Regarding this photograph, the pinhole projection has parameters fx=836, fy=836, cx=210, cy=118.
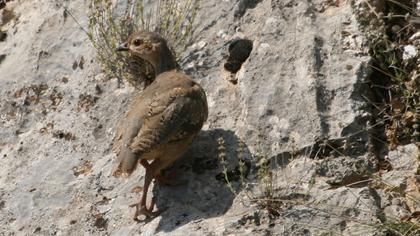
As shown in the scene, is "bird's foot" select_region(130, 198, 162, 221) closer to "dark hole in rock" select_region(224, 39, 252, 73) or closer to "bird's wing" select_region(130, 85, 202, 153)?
"bird's wing" select_region(130, 85, 202, 153)

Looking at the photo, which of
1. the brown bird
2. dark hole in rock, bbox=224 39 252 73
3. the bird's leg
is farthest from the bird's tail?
dark hole in rock, bbox=224 39 252 73

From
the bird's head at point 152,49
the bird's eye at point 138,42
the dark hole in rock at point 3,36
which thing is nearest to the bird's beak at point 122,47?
the bird's head at point 152,49

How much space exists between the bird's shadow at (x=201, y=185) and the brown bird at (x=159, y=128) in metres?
0.16

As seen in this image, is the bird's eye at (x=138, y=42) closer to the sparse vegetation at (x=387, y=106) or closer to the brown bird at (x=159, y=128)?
the brown bird at (x=159, y=128)

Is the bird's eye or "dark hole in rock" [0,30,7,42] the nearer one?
the bird's eye

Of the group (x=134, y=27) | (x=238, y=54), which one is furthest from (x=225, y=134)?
(x=134, y=27)

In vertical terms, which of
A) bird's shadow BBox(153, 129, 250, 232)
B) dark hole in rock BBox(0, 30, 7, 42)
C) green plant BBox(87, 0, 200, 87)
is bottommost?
bird's shadow BBox(153, 129, 250, 232)

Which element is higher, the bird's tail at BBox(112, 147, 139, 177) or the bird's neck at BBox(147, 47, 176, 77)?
the bird's neck at BBox(147, 47, 176, 77)

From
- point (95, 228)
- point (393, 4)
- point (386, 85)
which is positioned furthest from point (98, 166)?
point (393, 4)

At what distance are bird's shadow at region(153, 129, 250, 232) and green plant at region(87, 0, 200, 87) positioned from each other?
57.2 inches

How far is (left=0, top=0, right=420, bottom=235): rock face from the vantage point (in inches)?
279

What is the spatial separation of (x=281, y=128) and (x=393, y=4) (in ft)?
6.47

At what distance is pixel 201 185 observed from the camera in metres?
7.56

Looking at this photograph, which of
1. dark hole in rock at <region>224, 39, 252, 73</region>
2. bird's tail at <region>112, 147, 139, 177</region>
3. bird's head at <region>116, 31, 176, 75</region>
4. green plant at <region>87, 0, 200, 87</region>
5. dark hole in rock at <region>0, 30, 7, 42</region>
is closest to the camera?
bird's tail at <region>112, 147, 139, 177</region>
